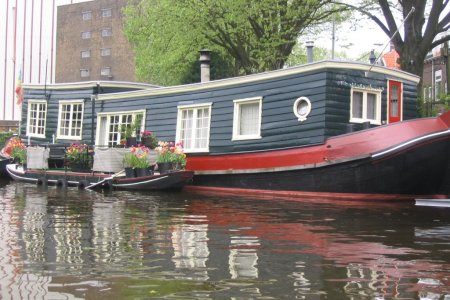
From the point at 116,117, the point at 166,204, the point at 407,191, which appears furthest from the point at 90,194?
the point at 407,191

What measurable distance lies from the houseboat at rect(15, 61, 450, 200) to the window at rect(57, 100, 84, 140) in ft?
7.54

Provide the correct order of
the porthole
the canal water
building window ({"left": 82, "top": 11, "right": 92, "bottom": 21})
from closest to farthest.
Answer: the canal water → the porthole → building window ({"left": 82, "top": 11, "right": 92, "bottom": 21})

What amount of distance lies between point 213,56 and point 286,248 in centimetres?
1976

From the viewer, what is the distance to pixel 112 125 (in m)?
17.3

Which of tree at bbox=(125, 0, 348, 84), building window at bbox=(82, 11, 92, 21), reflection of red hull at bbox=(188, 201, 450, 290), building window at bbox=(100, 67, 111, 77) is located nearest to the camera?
reflection of red hull at bbox=(188, 201, 450, 290)

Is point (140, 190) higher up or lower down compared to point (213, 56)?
lower down

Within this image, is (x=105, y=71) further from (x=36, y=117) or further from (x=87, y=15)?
(x=36, y=117)

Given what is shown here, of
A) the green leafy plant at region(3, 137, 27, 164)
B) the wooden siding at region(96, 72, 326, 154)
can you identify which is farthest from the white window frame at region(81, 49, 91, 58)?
the wooden siding at region(96, 72, 326, 154)

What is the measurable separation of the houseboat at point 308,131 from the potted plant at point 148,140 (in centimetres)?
83

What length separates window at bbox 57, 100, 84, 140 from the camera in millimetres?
18156

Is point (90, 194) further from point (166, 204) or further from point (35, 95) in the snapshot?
point (35, 95)

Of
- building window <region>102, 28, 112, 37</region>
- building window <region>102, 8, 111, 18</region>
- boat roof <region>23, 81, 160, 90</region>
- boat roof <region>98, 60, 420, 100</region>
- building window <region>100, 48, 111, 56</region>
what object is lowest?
boat roof <region>98, 60, 420, 100</region>

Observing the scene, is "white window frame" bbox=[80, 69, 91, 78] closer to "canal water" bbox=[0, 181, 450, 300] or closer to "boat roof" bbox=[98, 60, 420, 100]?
"boat roof" bbox=[98, 60, 420, 100]

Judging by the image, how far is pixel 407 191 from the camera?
11484 millimetres
